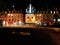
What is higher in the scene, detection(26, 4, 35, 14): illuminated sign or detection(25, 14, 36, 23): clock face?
detection(26, 4, 35, 14): illuminated sign

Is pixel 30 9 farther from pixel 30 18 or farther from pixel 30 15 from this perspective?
pixel 30 18

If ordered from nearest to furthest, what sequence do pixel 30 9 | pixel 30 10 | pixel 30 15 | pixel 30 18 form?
pixel 30 18 < pixel 30 15 < pixel 30 10 < pixel 30 9

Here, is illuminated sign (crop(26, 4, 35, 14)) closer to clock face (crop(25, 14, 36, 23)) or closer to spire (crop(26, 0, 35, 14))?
spire (crop(26, 0, 35, 14))

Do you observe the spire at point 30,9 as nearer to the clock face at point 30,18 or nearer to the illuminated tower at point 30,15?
the illuminated tower at point 30,15

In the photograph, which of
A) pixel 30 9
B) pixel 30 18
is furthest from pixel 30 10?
pixel 30 18

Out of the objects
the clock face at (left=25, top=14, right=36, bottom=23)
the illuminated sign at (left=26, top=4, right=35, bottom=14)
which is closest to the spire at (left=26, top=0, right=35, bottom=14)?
the illuminated sign at (left=26, top=4, right=35, bottom=14)

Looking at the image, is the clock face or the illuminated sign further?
the illuminated sign

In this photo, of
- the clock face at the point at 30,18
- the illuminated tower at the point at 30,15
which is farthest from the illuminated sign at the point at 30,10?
the clock face at the point at 30,18

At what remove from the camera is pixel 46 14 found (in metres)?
31.0

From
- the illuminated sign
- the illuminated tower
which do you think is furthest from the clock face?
the illuminated sign

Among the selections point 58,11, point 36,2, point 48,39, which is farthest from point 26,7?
point 48,39

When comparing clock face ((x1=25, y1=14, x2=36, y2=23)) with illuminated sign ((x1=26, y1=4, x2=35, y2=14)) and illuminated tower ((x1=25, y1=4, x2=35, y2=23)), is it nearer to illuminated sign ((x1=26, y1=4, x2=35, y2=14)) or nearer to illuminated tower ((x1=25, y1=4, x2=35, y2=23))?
illuminated tower ((x1=25, y1=4, x2=35, y2=23))

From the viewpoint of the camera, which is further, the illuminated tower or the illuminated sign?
the illuminated sign

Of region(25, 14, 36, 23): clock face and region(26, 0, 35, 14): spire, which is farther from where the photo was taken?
region(26, 0, 35, 14): spire
